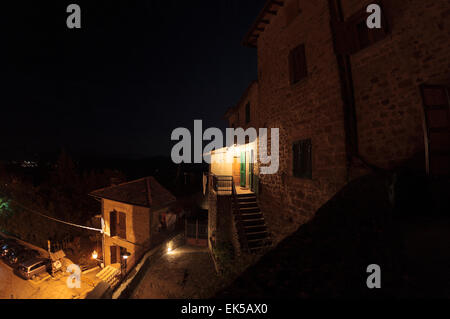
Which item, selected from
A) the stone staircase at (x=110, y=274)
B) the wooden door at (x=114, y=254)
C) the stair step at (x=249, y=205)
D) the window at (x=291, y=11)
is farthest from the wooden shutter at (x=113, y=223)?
the window at (x=291, y=11)

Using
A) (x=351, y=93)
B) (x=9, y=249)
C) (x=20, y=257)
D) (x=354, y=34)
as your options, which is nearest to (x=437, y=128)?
(x=351, y=93)

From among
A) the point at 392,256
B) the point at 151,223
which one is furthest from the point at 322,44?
the point at 151,223

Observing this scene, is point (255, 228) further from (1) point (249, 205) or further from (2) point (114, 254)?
(2) point (114, 254)

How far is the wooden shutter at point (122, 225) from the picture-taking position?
44.7 feet

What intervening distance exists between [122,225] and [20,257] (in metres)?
11.7

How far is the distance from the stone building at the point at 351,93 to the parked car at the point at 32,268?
64.0 ft

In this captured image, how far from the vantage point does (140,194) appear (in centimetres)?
1362

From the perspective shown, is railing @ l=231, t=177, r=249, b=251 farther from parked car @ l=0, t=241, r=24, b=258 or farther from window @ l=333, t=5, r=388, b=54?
parked car @ l=0, t=241, r=24, b=258

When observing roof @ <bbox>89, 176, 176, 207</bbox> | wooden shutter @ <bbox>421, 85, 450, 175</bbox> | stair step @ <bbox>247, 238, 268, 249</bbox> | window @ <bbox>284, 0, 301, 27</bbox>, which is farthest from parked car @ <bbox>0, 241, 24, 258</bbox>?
wooden shutter @ <bbox>421, 85, 450, 175</bbox>

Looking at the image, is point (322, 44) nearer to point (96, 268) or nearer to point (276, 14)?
point (276, 14)

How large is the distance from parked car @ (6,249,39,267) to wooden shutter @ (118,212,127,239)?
9.96m

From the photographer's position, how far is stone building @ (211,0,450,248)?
4.16 m

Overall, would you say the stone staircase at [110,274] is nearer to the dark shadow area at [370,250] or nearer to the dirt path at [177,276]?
the dirt path at [177,276]

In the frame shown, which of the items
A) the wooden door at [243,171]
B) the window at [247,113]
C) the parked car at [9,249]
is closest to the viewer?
the window at [247,113]
